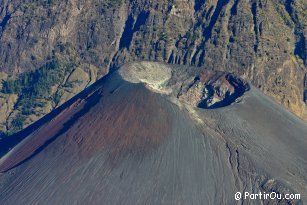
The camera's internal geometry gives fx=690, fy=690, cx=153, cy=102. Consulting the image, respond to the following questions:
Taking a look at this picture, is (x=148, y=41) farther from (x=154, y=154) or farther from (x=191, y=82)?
(x=154, y=154)

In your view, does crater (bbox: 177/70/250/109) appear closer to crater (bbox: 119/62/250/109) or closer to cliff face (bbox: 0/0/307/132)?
crater (bbox: 119/62/250/109)

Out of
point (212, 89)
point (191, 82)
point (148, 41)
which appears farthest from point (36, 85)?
point (212, 89)

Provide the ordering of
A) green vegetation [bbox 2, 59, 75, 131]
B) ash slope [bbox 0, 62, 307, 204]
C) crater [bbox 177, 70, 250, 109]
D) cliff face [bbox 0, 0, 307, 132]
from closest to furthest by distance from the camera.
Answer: ash slope [bbox 0, 62, 307, 204], crater [bbox 177, 70, 250, 109], cliff face [bbox 0, 0, 307, 132], green vegetation [bbox 2, 59, 75, 131]

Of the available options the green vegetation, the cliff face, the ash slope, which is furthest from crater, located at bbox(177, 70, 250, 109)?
the green vegetation

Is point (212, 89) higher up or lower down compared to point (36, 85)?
higher up

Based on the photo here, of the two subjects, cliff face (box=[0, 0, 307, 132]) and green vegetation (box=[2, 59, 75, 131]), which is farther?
green vegetation (box=[2, 59, 75, 131])

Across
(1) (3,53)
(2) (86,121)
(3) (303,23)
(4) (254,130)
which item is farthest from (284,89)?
(1) (3,53)

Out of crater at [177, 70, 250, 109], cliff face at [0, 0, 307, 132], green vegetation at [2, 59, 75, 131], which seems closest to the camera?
crater at [177, 70, 250, 109]

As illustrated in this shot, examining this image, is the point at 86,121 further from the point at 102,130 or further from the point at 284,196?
the point at 284,196
